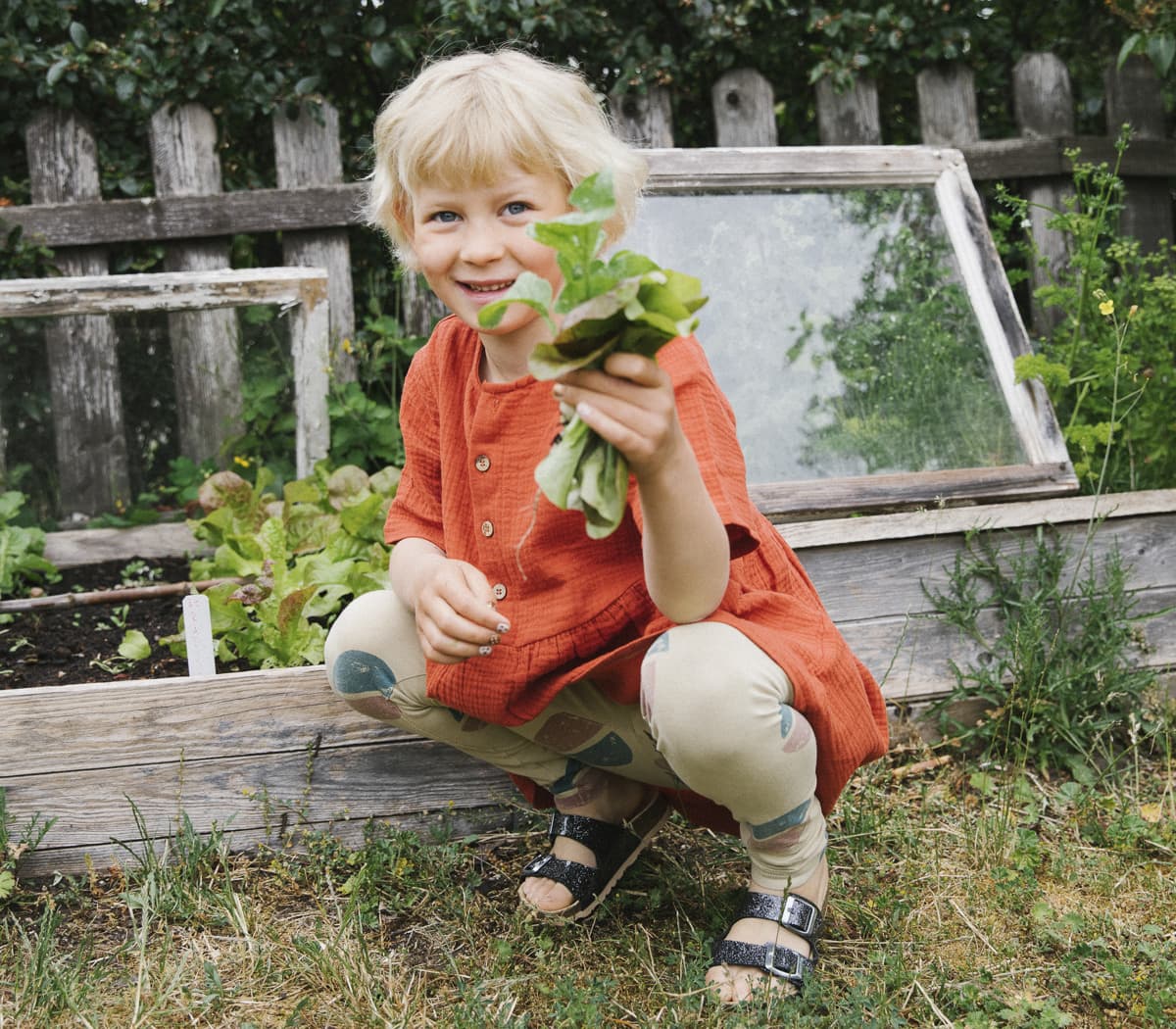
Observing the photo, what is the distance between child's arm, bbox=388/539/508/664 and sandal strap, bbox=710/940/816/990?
1.81ft

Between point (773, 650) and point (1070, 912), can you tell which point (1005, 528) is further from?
point (773, 650)

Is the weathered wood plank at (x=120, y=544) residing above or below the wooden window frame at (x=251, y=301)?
below

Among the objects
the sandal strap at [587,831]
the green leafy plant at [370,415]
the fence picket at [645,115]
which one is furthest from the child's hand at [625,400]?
the fence picket at [645,115]

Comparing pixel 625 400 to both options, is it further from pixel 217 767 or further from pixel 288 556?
pixel 288 556

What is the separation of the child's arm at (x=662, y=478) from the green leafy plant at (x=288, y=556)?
3.48 feet

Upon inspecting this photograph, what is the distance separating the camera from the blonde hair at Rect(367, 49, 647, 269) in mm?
1545

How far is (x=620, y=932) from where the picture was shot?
1.78m

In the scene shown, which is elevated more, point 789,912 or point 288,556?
point 288,556

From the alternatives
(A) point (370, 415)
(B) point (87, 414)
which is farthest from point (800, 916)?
(B) point (87, 414)

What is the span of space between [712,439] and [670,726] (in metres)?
0.37

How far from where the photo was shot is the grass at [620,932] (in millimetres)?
1597

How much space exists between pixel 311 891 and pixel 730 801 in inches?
30.2

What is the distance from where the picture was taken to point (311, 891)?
1.95 meters

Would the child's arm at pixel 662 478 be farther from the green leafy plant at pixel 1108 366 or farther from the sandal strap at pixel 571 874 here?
the green leafy plant at pixel 1108 366
